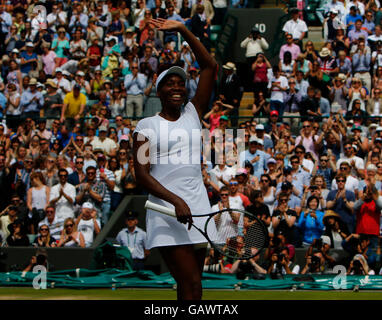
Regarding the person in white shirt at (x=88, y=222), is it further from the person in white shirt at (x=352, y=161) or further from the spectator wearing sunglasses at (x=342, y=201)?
the person in white shirt at (x=352, y=161)

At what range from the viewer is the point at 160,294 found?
1108 cm

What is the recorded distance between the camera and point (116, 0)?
2228cm

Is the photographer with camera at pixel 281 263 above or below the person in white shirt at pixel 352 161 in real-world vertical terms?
below

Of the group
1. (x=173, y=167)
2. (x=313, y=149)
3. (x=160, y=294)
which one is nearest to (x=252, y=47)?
(x=313, y=149)

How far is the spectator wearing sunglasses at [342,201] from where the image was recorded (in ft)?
45.2

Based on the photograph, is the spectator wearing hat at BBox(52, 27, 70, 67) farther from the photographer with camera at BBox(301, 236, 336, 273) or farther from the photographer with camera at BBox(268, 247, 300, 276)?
the photographer with camera at BBox(301, 236, 336, 273)

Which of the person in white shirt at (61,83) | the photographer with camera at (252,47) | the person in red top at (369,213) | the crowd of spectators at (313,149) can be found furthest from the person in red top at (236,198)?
the person in white shirt at (61,83)

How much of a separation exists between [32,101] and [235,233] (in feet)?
42.6

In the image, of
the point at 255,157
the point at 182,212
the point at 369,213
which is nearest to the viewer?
the point at 182,212

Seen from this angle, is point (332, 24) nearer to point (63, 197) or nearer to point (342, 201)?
point (342, 201)

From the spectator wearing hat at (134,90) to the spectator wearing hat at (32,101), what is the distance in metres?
2.12

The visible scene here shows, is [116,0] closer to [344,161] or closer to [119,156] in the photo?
[119,156]

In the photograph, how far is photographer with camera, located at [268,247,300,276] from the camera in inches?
504
